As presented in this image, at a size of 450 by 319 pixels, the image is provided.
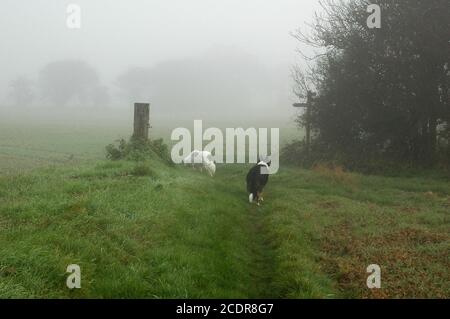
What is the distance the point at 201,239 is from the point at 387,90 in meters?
14.6

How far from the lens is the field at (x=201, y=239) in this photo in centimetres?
685

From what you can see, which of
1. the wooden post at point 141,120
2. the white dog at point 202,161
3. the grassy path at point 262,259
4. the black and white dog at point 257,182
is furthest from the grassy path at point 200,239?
the white dog at point 202,161

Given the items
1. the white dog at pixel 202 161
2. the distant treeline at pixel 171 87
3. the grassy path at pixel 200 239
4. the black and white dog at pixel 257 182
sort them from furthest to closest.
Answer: the distant treeline at pixel 171 87
the white dog at pixel 202 161
the black and white dog at pixel 257 182
the grassy path at pixel 200 239

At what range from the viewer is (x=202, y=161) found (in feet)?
65.8

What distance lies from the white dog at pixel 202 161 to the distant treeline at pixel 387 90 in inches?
219

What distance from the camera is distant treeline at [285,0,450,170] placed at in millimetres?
19734

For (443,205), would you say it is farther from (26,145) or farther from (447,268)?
(26,145)

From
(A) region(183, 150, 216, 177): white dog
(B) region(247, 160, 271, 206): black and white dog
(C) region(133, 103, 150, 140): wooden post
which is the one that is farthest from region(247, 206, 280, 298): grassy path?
(C) region(133, 103, 150, 140): wooden post

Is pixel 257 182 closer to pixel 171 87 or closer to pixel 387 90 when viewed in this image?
pixel 387 90

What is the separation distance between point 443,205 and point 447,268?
19.1 feet

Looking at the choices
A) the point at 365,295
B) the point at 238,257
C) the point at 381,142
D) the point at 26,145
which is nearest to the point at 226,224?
the point at 238,257

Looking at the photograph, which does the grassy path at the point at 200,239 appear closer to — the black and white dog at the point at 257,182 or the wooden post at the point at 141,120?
the black and white dog at the point at 257,182

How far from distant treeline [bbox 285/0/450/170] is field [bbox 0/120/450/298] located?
6428mm

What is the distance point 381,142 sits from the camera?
21734mm
